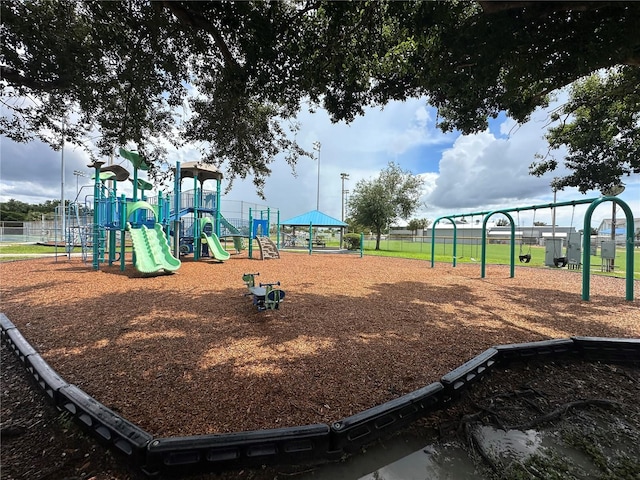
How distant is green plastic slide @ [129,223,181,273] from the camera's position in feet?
30.0

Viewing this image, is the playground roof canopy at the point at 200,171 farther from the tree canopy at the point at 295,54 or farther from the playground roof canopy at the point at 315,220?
the playground roof canopy at the point at 315,220

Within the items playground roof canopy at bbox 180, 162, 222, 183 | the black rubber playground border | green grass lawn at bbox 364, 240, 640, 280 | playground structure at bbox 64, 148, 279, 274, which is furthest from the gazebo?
the black rubber playground border

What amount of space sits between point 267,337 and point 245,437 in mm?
2171

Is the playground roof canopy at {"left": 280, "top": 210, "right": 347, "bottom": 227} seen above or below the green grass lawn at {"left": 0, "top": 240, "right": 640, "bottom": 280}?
above

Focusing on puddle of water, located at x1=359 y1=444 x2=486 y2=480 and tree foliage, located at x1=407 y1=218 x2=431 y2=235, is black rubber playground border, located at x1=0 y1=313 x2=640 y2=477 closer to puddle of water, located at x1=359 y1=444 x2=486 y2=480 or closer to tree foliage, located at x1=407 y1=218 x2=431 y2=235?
puddle of water, located at x1=359 y1=444 x2=486 y2=480

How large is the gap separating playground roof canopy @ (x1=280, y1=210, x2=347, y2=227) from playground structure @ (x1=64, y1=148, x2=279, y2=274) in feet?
26.8

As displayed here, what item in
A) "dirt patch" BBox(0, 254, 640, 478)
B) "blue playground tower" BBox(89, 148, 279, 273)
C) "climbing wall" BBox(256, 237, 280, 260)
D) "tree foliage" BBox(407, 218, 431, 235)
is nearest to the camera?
"dirt patch" BBox(0, 254, 640, 478)

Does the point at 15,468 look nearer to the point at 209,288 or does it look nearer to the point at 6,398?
the point at 6,398

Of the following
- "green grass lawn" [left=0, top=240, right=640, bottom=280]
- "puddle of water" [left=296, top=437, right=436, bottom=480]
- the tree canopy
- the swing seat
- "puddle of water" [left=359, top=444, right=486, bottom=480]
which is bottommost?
"puddle of water" [left=359, top=444, right=486, bottom=480]

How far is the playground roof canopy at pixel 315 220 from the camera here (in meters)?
27.5

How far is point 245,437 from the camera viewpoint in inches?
74.0

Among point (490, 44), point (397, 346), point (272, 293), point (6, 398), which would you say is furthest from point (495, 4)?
point (6, 398)

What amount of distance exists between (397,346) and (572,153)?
39.0 ft

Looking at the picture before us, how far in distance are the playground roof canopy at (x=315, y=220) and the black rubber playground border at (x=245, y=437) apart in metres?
24.9
